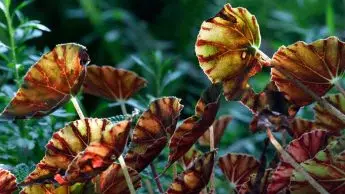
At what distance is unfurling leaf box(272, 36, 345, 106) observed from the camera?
0.57m

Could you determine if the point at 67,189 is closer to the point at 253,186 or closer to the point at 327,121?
the point at 253,186

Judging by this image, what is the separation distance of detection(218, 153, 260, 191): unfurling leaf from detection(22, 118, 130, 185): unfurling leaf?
181 millimetres

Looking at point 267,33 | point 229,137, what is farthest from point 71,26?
point 229,137

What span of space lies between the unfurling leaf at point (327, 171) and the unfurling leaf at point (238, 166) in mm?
103

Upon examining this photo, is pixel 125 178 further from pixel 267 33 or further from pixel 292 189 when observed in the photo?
pixel 267 33

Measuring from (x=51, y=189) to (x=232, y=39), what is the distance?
0.66ft

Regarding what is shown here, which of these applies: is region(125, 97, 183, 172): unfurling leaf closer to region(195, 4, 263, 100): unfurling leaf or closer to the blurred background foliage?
region(195, 4, 263, 100): unfurling leaf

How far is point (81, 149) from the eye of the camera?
571mm

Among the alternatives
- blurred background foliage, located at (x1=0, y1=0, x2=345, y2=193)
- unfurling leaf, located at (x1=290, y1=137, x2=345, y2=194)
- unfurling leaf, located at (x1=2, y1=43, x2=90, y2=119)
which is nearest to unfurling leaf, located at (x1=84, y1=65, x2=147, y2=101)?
unfurling leaf, located at (x1=2, y1=43, x2=90, y2=119)

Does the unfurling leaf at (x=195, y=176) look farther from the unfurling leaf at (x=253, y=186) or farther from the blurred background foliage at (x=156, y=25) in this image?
the blurred background foliage at (x=156, y=25)

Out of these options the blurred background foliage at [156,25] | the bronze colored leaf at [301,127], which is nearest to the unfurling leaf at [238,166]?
the bronze colored leaf at [301,127]

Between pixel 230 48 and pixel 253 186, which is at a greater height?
pixel 230 48

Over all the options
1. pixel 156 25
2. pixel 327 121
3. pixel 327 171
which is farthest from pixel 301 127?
pixel 156 25

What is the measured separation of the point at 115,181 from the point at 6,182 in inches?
3.7
